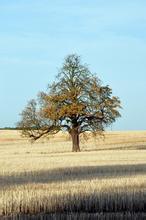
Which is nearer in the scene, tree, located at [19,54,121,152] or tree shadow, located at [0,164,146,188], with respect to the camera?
tree shadow, located at [0,164,146,188]

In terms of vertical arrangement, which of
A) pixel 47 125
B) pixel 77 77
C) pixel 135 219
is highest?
pixel 77 77

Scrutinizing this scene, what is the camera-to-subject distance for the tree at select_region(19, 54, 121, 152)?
6138 cm

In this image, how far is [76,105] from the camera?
60500mm

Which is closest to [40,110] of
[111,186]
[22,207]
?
[111,186]

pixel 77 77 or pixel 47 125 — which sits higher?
pixel 77 77

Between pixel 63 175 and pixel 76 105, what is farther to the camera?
pixel 76 105

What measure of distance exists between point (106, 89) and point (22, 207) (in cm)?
4823

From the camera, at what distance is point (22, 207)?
→ 14914 millimetres

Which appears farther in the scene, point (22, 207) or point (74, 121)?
point (74, 121)

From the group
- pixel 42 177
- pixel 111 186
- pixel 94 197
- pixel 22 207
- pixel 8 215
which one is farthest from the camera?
pixel 42 177

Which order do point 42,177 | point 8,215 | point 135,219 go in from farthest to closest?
1. point 42,177
2. point 8,215
3. point 135,219

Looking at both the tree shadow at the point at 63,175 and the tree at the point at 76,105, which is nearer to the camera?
the tree shadow at the point at 63,175

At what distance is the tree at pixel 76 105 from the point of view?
201 ft

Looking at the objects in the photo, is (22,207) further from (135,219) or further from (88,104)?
(88,104)
